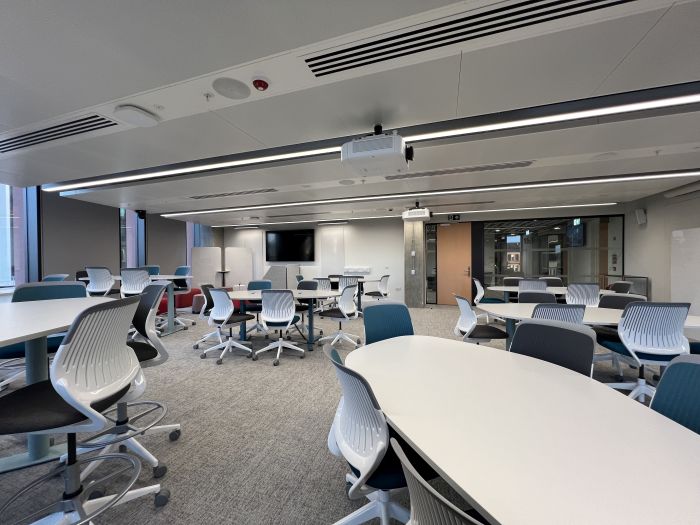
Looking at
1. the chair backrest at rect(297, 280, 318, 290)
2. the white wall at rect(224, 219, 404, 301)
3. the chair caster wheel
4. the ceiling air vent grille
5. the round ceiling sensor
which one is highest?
the ceiling air vent grille

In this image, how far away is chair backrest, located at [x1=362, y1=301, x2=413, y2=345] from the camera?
2.25 metres

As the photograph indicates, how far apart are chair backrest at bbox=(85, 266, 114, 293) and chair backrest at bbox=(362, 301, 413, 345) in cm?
534

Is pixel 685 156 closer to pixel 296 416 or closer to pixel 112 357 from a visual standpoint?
pixel 296 416

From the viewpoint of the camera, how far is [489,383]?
1.31 meters

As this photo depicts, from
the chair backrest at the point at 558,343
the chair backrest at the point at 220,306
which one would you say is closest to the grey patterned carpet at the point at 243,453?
the chair backrest at the point at 220,306

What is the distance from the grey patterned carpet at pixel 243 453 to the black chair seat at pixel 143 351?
73 centimetres

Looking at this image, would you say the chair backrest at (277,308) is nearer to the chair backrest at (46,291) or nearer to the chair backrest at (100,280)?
the chair backrest at (46,291)

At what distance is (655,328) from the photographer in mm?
2584

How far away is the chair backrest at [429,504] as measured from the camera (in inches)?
20.4

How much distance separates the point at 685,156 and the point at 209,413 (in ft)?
21.1

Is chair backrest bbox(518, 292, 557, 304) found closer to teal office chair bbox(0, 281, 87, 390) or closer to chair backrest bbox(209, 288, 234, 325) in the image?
chair backrest bbox(209, 288, 234, 325)

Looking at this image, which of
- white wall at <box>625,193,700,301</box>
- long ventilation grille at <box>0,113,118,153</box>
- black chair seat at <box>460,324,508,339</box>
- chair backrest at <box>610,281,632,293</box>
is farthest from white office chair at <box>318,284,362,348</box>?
white wall at <box>625,193,700,301</box>

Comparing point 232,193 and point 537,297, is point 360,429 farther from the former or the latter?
point 232,193

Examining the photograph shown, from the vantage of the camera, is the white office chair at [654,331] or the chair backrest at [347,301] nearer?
the white office chair at [654,331]
